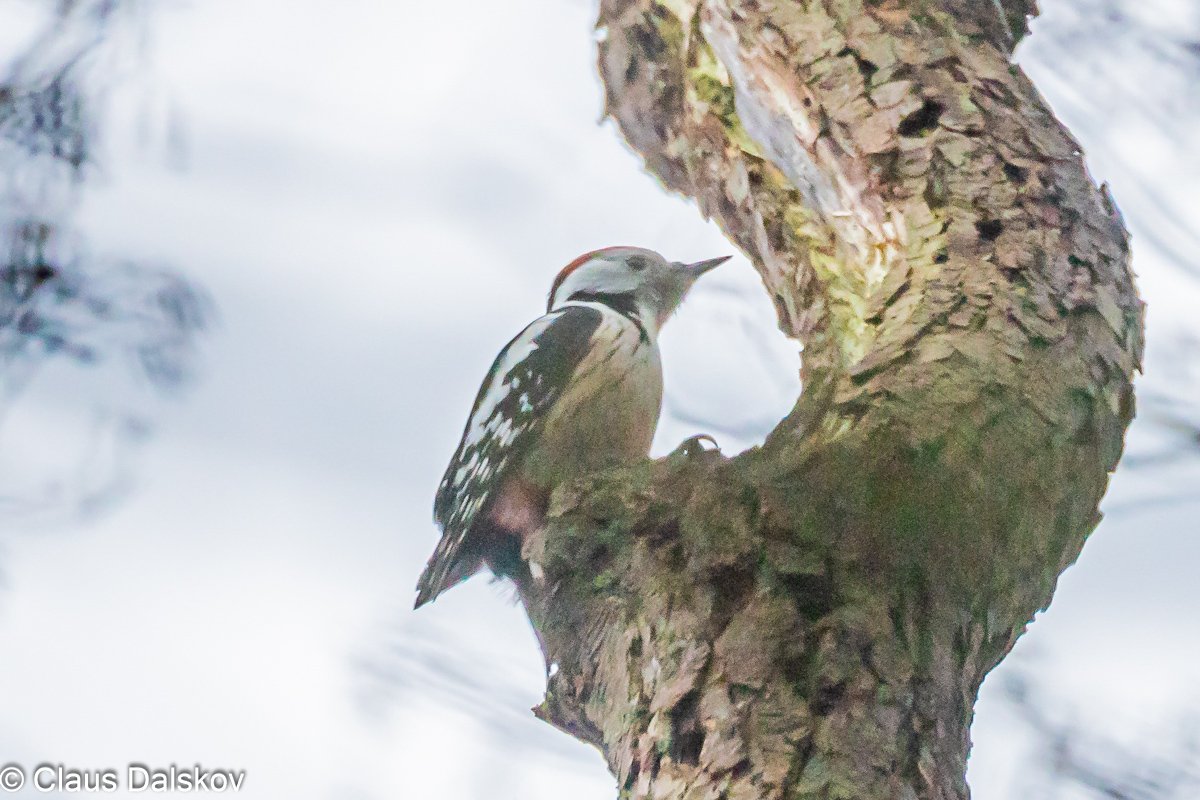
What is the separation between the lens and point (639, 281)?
10.3 ft

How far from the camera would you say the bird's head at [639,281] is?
307cm

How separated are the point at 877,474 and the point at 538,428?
123cm

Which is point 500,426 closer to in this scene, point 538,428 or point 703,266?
point 538,428

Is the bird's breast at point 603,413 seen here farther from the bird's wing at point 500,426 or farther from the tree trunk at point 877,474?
the tree trunk at point 877,474

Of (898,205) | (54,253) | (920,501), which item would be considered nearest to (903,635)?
(920,501)

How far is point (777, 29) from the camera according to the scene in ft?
7.07

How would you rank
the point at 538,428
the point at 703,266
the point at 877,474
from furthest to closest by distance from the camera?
1. the point at 703,266
2. the point at 538,428
3. the point at 877,474

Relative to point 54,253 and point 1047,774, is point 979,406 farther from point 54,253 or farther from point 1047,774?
point 54,253

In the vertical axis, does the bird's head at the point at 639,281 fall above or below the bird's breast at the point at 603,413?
above

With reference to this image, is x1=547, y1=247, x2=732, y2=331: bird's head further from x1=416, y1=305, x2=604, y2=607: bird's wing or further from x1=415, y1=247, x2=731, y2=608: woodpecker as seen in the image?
x1=416, y1=305, x2=604, y2=607: bird's wing

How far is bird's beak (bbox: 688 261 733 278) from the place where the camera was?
3.04 meters

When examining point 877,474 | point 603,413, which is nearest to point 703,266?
point 603,413

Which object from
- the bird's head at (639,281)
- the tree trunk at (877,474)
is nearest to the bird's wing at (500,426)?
the bird's head at (639,281)

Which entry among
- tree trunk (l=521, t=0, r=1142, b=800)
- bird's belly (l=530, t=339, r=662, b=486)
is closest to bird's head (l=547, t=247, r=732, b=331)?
bird's belly (l=530, t=339, r=662, b=486)
